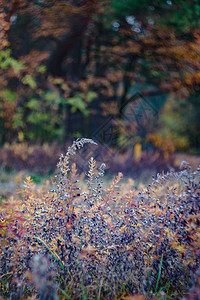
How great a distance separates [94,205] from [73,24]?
228 inches

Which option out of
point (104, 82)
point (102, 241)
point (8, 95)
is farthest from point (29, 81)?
point (102, 241)

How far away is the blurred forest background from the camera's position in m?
5.97

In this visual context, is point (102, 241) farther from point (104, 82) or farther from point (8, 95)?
point (104, 82)

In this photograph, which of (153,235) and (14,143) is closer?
(153,235)

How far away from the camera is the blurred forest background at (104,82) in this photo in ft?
19.6

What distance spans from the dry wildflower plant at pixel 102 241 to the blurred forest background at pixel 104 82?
12.6ft

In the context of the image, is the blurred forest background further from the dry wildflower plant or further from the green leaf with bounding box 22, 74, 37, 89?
the dry wildflower plant

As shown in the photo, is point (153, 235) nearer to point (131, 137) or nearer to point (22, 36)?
point (131, 137)

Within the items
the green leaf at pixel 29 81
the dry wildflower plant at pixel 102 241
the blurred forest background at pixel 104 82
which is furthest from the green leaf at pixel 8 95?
the dry wildflower plant at pixel 102 241

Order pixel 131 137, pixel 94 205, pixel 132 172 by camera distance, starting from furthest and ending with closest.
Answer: pixel 131 137
pixel 132 172
pixel 94 205

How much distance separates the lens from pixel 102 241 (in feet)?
5.91

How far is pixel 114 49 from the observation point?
7332 mm

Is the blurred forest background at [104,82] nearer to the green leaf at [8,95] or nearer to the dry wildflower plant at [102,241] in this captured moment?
the green leaf at [8,95]

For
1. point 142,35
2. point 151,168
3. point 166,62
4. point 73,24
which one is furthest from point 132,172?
point 73,24
